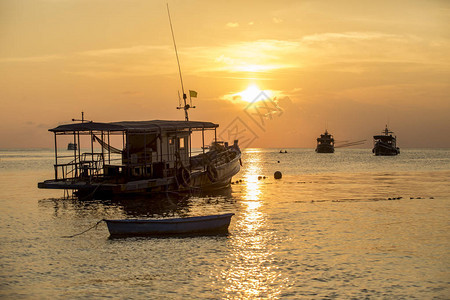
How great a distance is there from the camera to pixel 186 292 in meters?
14.1

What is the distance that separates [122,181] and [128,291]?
17718mm

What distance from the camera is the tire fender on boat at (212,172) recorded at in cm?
3753

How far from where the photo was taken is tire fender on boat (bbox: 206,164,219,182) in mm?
37531

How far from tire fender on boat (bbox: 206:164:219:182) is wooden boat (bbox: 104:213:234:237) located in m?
15.9

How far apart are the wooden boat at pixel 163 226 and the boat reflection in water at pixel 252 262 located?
49.7 inches

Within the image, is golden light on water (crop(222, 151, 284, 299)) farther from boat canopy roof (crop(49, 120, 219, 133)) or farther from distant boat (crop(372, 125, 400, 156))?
distant boat (crop(372, 125, 400, 156))

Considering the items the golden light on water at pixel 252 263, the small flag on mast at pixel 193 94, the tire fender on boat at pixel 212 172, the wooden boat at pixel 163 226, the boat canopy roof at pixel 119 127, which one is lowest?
the golden light on water at pixel 252 263

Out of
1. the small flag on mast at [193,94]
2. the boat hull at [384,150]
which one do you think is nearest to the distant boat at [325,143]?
the boat hull at [384,150]

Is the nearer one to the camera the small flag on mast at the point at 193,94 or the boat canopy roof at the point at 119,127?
the boat canopy roof at the point at 119,127

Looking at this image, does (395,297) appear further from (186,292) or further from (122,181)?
(122,181)

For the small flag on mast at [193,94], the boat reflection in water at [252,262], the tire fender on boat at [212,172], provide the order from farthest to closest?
the small flag on mast at [193,94] < the tire fender on boat at [212,172] < the boat reflection in water at [252,262]

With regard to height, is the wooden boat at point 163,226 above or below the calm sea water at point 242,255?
above

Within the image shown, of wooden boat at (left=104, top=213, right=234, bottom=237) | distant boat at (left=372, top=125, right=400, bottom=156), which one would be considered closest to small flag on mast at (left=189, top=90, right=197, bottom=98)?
wooden boat at (left=104, top=213, right=234, bottom=237)

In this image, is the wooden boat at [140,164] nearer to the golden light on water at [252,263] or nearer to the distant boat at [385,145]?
the golden light on water at [252,263]
